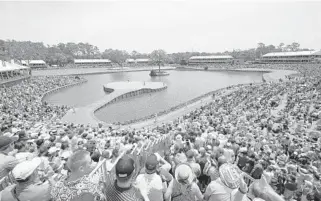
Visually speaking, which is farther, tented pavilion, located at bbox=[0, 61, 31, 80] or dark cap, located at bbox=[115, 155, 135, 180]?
tented pavilion, located at bbox=[0, 61, 31, 80]

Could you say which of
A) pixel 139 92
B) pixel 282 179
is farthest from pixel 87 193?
pixel 139 92

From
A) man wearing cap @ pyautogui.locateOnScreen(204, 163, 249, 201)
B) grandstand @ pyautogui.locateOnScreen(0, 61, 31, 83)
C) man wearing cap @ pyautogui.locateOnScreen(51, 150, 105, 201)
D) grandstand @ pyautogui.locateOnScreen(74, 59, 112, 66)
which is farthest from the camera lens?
grandstand @ pyautogui.locateOnScreen(74, 59, 112, 66)

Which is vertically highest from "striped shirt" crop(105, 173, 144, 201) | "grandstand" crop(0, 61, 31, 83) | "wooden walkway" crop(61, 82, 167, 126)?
"grandstand" crop(0, 61, 31, 83)

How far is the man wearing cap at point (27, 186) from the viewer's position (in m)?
2.51

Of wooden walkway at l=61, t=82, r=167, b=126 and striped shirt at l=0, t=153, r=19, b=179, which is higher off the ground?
striped shirt at l=0, t=153, r=19, b=179

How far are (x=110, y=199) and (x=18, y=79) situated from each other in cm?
4482

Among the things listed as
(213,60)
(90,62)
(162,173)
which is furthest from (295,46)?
(162,173)

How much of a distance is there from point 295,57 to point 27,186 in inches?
4329

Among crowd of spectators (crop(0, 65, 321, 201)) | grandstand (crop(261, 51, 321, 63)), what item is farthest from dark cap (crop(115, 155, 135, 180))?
grandstand (crop(261, 51, 321, 63))

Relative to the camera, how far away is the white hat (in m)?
2.48

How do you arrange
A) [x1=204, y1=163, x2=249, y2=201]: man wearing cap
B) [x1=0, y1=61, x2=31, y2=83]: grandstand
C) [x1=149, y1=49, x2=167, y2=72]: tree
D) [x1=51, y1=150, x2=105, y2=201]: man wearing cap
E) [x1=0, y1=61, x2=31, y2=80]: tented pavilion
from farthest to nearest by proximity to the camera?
[x1=149, y1=49, x2=167, y2=72]: tree → [x1=0, y1=61, x2=31, y2=80]: tented pavilion → [x1=0, y1=61, x2=31, y2=83]: grandstand → [x1=204, y1=163, x2=249, y2=201]: man wearing cap → [x1=51, y1=150, x2=105, y2=201]: man wearing cap

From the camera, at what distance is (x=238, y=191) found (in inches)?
108

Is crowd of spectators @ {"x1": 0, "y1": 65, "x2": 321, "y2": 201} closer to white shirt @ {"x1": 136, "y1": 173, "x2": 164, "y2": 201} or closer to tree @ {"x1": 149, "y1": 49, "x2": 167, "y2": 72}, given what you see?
white shirt @ {"x1": 136, "y1": 173, "x2": 164, "y2": 201}

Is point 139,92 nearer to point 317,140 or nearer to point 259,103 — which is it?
point 259,103
